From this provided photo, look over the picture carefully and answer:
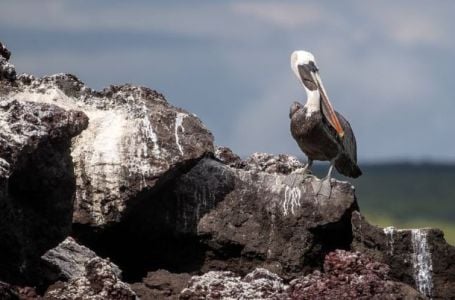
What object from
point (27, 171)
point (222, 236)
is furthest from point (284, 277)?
point (27, 171)

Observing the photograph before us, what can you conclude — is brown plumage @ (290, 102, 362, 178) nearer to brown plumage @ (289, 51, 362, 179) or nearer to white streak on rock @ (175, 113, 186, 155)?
brown plumage @ (289, 51, 362, 179)

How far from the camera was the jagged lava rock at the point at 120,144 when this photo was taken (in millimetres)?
19516

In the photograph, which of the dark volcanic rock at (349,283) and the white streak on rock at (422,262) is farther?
the white streak on rock at (422,262)

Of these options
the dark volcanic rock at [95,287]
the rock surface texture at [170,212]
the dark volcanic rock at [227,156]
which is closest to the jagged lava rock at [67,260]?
the rock surface texture at [170,212]

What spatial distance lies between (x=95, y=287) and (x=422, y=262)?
4.66 m

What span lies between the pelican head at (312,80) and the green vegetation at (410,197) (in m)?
105

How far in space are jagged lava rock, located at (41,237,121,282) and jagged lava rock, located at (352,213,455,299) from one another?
3102mm

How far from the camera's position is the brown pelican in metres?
22.1

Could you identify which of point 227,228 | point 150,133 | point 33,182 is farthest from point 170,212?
point 33,182

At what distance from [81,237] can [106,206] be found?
62 cm

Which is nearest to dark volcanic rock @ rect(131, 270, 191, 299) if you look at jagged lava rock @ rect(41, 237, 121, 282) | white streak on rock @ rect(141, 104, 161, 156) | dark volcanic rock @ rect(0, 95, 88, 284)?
jagged lava rock @ rect(41, 237, 121, 282)

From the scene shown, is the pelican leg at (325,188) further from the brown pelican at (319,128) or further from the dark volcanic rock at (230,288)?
the dark volcanic rock at (230,288)

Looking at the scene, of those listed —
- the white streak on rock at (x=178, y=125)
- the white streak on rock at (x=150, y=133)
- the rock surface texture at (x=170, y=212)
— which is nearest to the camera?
the rock surface texture at (x=170, y=212)

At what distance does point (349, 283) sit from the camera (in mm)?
17875
